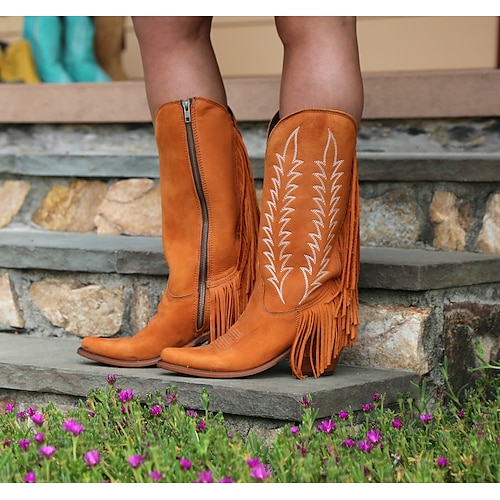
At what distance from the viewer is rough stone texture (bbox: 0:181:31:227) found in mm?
3088

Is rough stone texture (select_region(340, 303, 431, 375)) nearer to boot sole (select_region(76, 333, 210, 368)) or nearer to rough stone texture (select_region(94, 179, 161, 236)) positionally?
boot sole (select_region(76, 333, 210, 368))

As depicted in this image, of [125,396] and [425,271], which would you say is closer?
[125,396]

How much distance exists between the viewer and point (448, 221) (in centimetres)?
252

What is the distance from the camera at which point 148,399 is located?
2.03 metres

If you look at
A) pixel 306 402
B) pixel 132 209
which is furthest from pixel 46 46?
pixel 306 402

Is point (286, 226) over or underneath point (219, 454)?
over

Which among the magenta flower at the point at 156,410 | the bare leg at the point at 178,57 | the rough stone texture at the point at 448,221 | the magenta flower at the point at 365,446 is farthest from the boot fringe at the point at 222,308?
the rough stone texture at the point at 448,221

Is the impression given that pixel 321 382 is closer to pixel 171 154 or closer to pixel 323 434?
pixel 323 434

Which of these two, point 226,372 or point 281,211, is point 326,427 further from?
point 281,211

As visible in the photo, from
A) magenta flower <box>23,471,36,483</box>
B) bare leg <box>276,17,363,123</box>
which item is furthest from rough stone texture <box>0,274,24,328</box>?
magenta flower <box>23,471,36,483</box>

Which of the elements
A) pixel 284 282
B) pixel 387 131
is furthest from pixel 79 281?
pixel 387 131

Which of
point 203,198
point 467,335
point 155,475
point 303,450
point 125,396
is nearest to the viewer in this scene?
point 155,475

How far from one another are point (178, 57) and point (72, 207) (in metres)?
1.06

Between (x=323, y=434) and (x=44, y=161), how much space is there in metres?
1.55
